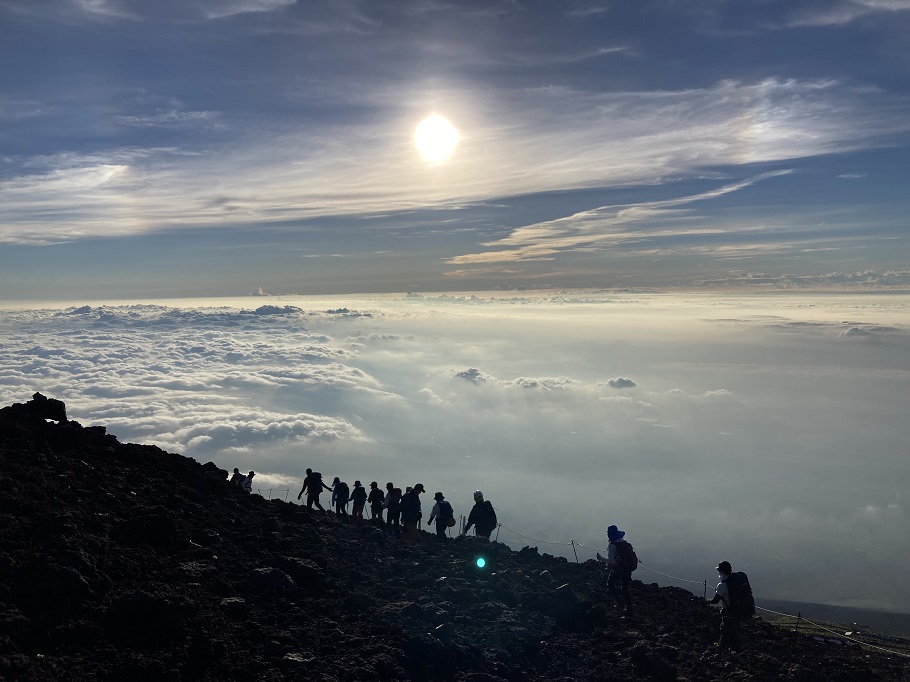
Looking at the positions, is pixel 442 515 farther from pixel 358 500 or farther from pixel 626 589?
pixel 626 589

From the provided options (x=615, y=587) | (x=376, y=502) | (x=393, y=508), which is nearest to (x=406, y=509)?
(x=393, y=508)

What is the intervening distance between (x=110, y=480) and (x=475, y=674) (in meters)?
11.4

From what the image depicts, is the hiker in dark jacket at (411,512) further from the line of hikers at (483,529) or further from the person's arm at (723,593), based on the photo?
the person's arm at (723,593)

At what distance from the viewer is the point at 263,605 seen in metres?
12.0

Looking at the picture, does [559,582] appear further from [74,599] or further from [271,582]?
[74,599]

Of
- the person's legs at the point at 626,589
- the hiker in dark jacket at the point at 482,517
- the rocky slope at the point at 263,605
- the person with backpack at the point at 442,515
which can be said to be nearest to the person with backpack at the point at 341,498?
the person with backpack at the point at 442,515

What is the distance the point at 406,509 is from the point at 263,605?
9.28m

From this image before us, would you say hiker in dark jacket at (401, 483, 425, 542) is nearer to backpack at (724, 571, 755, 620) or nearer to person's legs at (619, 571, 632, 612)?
person's legs at (619, 571, 632, 612)

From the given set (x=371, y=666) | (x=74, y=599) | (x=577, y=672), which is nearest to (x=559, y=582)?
(x=577, y=672)

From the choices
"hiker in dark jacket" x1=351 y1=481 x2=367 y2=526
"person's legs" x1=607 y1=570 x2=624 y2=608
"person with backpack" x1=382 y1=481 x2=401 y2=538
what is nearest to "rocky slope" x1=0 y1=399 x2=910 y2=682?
"person's legs" x1=607 y1=570 x2=624 y2=608

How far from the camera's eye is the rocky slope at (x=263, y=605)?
9719 mm

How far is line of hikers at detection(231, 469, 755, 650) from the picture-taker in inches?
523

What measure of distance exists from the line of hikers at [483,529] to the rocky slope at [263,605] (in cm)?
62

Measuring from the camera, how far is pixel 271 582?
12727 mm
